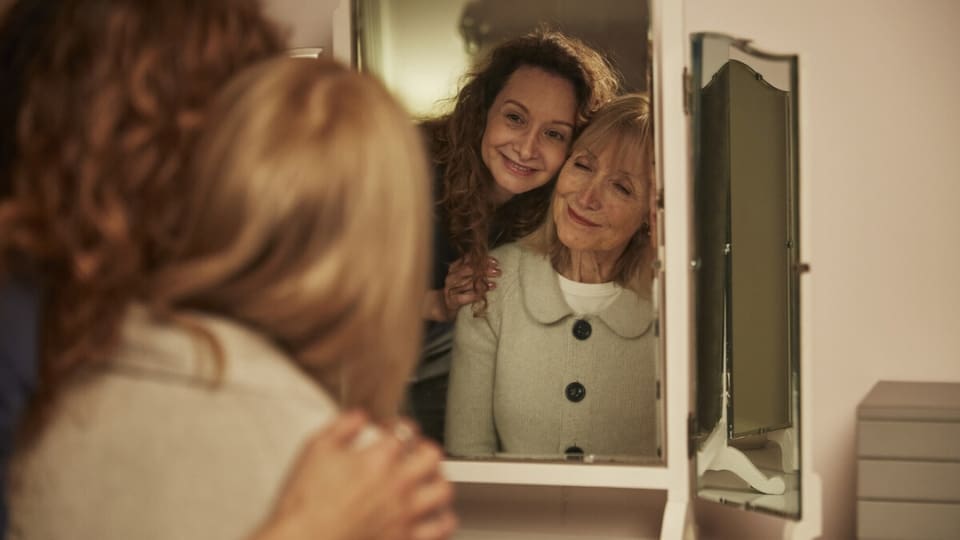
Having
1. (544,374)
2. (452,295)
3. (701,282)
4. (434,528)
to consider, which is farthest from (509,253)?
(434,528)

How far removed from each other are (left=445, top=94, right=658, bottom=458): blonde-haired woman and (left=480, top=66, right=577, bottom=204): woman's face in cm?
4

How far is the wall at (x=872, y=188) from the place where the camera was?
211 centimetres

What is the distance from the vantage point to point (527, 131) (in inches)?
76.7

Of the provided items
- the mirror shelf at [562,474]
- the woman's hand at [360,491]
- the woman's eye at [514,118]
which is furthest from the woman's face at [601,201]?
the woman's hand at [360,491]

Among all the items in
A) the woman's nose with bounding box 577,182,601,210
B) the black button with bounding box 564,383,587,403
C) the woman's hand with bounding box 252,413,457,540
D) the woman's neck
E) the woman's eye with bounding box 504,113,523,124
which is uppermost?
the woman's eye with bounding box 504,113,523,124

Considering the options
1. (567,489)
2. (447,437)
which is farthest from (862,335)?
(447,437)

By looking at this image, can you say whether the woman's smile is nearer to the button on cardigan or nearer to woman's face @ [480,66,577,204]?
woman's face @ [480,66,577,204]

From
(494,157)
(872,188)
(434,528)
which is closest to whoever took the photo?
(434,528)

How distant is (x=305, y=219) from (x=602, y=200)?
1253 mm

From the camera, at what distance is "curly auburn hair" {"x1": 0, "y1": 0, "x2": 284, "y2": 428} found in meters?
0.73

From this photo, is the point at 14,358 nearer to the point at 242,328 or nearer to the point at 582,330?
the point at 242,328

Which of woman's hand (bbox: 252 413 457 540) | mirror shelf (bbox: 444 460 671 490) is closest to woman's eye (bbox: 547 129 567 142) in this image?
mirror shelf (bbox: 444 460 671 490)

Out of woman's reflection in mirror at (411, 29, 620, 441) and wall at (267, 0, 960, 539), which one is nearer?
woman's reflection in mirror at (411, 29, 620, 441)

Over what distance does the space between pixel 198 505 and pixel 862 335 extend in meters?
1.74
